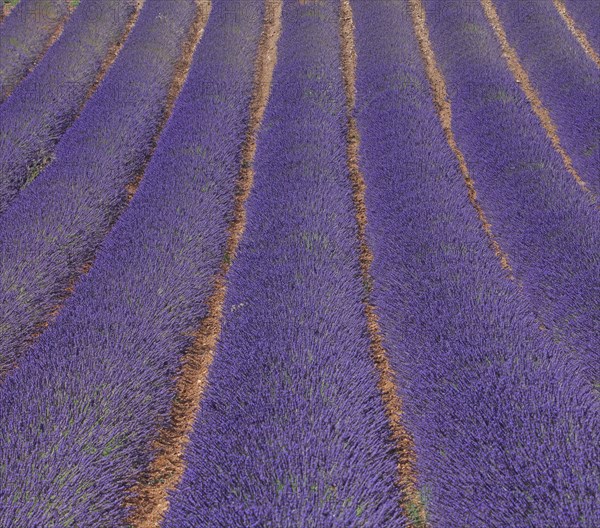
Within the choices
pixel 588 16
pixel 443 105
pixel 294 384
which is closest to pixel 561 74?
pixel 443 105

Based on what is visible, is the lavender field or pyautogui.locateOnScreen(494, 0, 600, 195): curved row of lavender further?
pyautogui.locateOnScreen(494, 0, 600, 195): curved row of lavender

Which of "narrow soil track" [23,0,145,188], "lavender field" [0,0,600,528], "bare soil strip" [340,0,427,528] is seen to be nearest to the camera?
"lavender field" [0,0,600,528]

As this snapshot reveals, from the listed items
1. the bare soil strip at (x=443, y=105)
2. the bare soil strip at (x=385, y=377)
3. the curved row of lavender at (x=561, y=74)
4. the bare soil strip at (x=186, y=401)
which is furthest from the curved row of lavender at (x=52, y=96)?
the curved row of lavender at (x=561, y=74)

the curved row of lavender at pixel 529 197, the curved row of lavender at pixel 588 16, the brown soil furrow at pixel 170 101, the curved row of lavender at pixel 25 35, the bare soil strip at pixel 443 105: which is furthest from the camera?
the curved row of lavender at pixel 588 16

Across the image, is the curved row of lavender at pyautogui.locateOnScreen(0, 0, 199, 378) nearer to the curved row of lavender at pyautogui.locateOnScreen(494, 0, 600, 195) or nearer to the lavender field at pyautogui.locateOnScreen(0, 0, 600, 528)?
the lavender field at pyautogui.locateOnScreen(0, 0, 600, 528)

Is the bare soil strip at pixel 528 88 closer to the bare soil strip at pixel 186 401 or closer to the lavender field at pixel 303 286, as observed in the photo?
the lavender field at pixel 303 286

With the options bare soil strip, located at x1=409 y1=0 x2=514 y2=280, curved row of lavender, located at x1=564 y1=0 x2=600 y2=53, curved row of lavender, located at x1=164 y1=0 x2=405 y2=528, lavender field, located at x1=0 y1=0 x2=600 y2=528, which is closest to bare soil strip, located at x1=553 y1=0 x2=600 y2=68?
curved row of lavender, located at x1=564 y1=0 x2=600 y2=53
